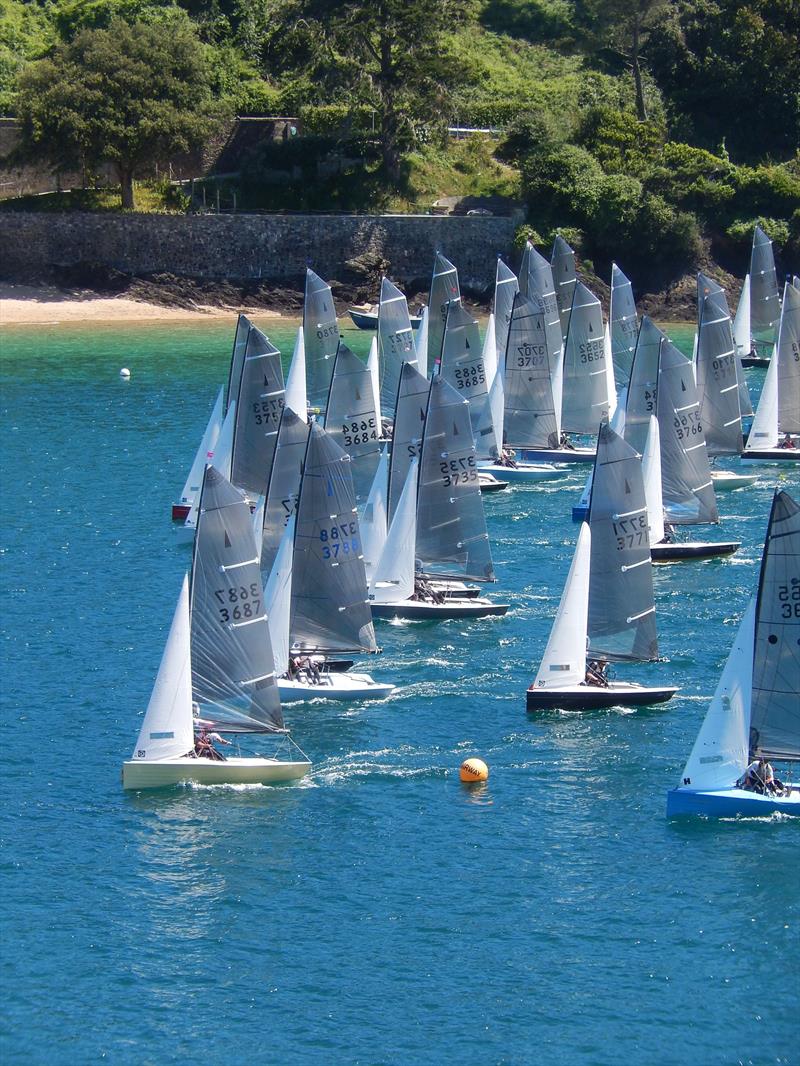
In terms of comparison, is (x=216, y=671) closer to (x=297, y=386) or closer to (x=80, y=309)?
(x=297, y=386)

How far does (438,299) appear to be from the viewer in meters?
96.4

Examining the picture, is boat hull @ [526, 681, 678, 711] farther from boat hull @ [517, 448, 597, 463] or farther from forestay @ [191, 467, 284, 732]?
boat hull @ [517, 448, 597, 463]

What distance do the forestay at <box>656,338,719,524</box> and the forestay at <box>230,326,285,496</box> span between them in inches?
591

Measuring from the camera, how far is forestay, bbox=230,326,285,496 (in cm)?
7031

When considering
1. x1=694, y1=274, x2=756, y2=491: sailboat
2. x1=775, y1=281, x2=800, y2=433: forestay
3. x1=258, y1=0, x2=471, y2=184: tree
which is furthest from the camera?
x1=258, y1=0, x2=471, y2=184: tree

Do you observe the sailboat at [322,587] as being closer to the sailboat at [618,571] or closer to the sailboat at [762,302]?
the sailboat at [618,571]

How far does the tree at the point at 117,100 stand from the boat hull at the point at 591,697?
75045mm

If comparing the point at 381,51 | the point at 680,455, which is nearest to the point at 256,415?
the point at 680,455

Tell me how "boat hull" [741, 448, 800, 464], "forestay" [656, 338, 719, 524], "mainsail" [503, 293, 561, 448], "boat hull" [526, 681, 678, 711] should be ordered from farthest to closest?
"boat hull" [741, 448, 800, 464], "mainsail" [503, 293, 561, 448], "forestay" [656, 338, 719, 524], "boat hull" [526, 681, 678, 711]

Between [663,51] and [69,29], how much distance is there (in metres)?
45.8

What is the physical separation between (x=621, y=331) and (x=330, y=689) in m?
46.6

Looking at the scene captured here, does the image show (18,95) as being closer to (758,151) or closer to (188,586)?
(758,151)

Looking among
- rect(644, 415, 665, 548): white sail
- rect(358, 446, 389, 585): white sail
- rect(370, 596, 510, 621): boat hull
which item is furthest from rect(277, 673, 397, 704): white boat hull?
rect(644, 415, 665, 548): white sail

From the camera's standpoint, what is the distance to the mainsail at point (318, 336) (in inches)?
3504
